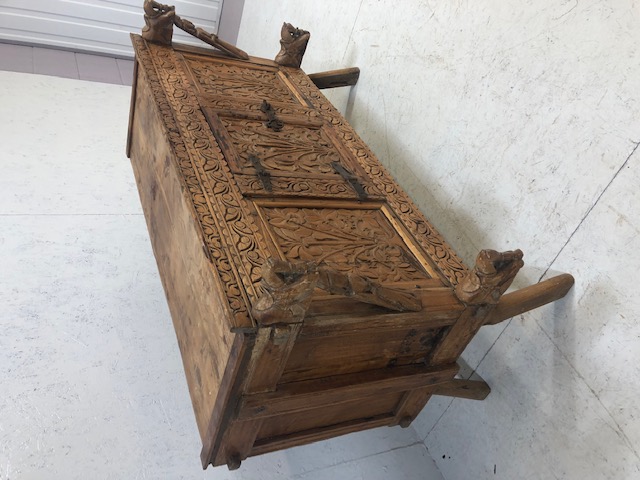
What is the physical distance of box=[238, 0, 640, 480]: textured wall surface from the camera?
1.44 m

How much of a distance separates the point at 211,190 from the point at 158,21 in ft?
3.90

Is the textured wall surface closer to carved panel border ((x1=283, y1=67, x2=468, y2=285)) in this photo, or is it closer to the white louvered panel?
carved panel border ((x1=283, y1=67, x2=468, y2=285))

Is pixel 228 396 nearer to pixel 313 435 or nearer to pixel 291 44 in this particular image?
pixel 313 435

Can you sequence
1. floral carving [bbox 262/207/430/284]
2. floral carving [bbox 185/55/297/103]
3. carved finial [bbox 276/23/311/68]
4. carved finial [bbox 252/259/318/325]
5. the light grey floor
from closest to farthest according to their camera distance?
carved finial [bbox 252/259/318/325] → floral carving [bbox 262/207/430/284] → floral carving [bbox 185/55/297/103] → carved finial [bbox 276/23/311/68] → the light grey floor

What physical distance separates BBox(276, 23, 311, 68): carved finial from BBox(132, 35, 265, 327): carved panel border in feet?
2.01

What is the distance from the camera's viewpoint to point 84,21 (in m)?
4.32

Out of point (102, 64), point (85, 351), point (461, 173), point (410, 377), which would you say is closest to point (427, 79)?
point (461, 173)

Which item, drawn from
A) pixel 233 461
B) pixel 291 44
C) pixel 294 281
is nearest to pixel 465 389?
pixel 233 461

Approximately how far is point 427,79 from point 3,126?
8.39 feet

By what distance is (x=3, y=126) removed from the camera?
10.2ft

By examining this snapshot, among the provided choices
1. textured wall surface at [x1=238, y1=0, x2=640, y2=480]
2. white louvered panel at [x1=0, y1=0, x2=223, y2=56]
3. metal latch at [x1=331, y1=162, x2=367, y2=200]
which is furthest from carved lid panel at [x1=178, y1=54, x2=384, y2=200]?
white louvered panel at [x1=0, y1=0, x2=223, y2=56]

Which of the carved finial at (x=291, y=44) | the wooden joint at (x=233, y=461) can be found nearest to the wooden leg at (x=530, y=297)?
the wooden joint at (x=233, y=461)

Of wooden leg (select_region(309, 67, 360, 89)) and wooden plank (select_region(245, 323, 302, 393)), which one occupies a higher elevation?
wooden leg (select_region(309, 67, 360, 89))

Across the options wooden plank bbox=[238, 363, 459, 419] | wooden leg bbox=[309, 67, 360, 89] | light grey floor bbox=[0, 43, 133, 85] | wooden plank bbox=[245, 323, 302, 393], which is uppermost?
wooden leg bbox=[309, 67, 360, 89]
